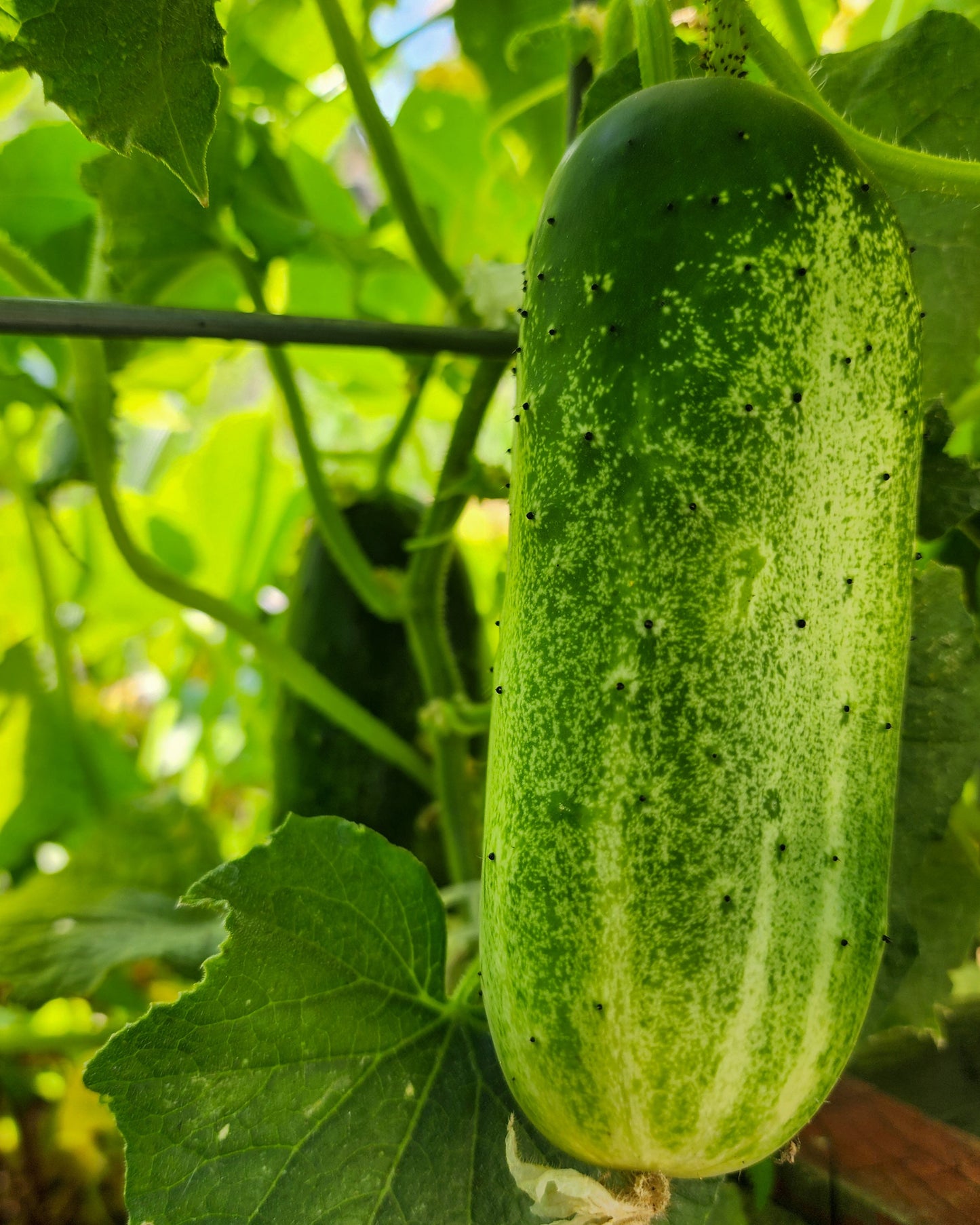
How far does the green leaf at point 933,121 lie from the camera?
598mm

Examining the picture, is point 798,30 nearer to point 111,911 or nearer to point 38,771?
point 111,911

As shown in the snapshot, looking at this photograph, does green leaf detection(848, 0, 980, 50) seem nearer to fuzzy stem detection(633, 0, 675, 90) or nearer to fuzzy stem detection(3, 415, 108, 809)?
fuzzy stem detection(633, 0, 675, 90)

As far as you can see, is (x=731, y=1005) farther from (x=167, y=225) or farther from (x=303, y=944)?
(x=167, y=225)

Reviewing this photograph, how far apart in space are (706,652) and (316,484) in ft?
1.59

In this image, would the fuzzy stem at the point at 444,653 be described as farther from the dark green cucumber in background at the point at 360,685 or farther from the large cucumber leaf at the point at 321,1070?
the large cucumber leaf at the point at 321,1070

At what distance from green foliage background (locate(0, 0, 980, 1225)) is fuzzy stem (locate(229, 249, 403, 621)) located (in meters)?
0.02

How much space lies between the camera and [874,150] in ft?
1.68

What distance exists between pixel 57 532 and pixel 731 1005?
75 centimetres

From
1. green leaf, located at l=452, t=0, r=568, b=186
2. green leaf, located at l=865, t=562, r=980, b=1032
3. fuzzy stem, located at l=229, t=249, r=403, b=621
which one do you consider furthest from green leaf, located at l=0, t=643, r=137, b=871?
green leaf, located at l=865, t=562, r=980, b=1032

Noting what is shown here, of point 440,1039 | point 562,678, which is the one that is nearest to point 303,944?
point 440,1039

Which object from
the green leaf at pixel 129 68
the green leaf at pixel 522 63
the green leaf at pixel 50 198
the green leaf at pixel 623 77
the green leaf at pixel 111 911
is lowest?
the green leaf at pixel 111 911

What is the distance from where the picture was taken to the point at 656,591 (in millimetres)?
424

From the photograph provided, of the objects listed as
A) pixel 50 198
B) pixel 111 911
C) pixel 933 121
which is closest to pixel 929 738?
pixel 933 121

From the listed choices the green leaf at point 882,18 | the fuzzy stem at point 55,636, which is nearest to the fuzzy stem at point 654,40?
the green leaf at point 882,18
